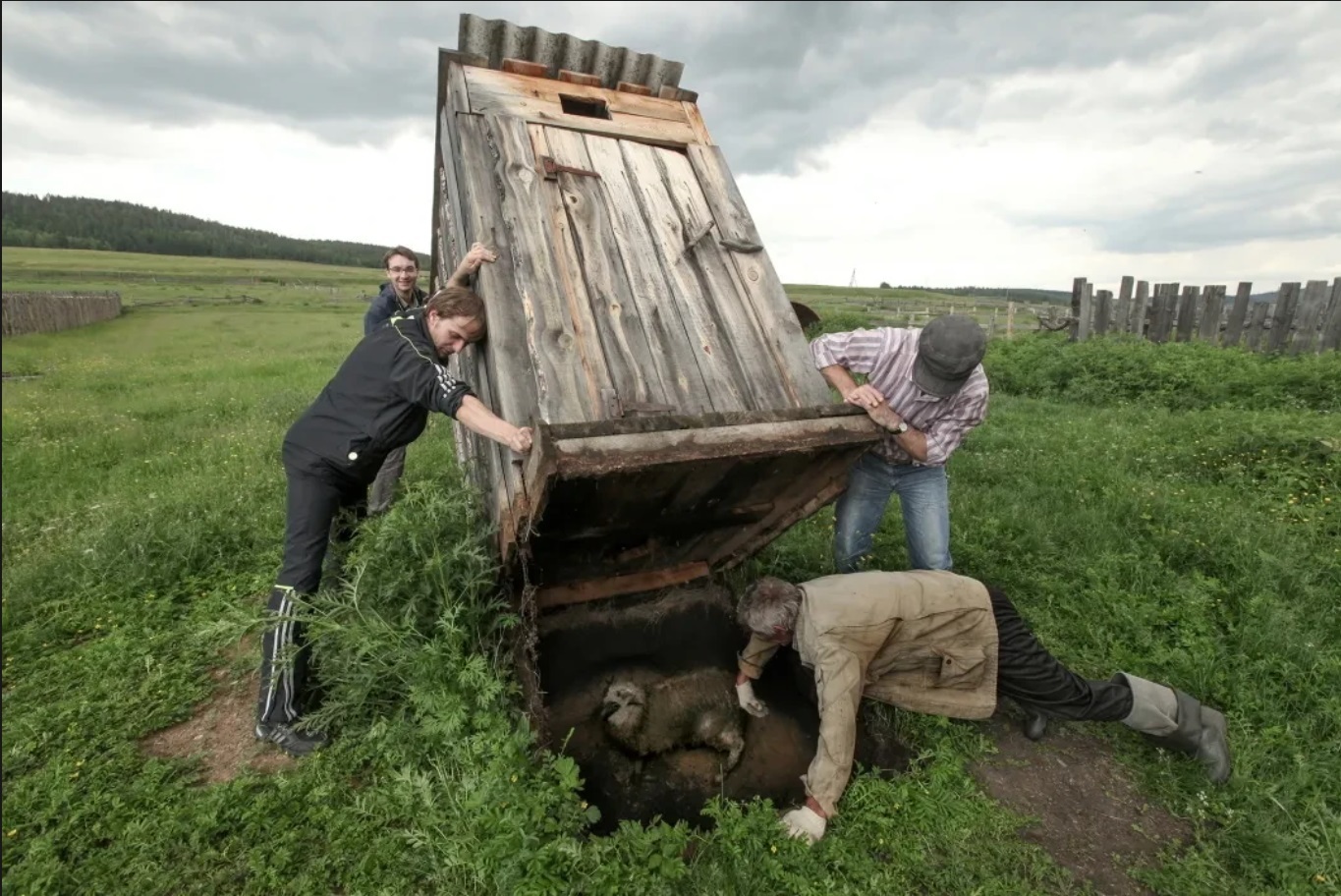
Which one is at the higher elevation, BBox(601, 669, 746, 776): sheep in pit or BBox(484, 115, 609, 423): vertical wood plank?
BBox(484, 115, 609, 423): vertical wood plank

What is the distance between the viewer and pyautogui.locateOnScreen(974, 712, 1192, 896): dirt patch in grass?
3.32 m

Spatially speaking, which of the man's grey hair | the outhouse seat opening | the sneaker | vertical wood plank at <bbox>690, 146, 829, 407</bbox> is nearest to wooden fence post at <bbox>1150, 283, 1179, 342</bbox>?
vertical wood plank at <bbox>690, 146, 829, 407</bbox>

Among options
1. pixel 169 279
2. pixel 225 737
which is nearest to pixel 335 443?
pixel 225 737

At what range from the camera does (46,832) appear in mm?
3156

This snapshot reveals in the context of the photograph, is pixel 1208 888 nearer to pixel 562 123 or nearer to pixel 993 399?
pixel 562 123

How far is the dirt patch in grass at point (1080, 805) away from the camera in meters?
3.32

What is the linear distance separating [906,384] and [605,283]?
1.78 m

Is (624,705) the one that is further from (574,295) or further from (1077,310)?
(1077,310)

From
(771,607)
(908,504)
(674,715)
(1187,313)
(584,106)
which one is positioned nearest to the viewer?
(771,607)

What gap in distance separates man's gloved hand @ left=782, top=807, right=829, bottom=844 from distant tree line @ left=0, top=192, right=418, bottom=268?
110089 mm

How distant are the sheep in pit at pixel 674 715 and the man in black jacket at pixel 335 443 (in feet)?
5.03

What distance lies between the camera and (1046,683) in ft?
12.4

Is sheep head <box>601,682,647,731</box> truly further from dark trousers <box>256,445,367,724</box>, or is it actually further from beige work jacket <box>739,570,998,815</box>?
dark trousers <box>256,445,367,724</box>

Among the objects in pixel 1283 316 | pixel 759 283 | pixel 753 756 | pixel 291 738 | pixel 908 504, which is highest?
pixel 1283 316
